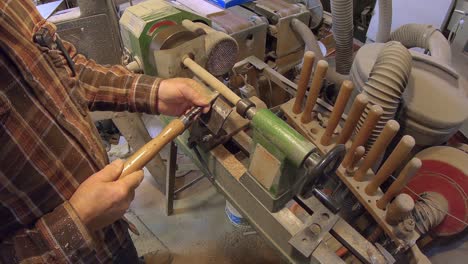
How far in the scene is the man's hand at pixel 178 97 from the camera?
83 cm

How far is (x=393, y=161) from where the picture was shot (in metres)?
0.82

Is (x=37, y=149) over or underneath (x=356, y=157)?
over

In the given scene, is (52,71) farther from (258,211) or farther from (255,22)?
(255,22)

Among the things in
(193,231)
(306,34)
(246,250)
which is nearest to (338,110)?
(306,34)

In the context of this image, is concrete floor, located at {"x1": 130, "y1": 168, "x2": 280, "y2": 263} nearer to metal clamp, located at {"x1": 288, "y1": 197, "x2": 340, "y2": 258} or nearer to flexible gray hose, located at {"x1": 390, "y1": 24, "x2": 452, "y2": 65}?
metal clamp, located at {"x1": 288, "y1": 197, "x2": 340, "y2": 258}

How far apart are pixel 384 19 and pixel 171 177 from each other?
140 centimetres

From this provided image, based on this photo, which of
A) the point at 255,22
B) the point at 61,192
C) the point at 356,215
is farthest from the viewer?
the point at 255,22

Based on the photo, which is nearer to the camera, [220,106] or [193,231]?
[220,106]

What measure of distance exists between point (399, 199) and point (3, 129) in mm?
907

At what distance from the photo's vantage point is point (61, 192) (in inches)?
25.6

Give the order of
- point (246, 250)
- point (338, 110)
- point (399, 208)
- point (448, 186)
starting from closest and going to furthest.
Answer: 1. point (399, 208)
2. point (338, 110)
3. point (448, 186)
4. point (246, 250)

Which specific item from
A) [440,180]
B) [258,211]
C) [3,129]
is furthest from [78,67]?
[440,180]

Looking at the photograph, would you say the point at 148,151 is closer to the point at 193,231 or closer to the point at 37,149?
the point at 37,149

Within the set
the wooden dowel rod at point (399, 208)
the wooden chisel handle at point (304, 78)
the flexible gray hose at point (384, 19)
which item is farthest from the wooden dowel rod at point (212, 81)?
the flexible gray hose at point (384, 19)
